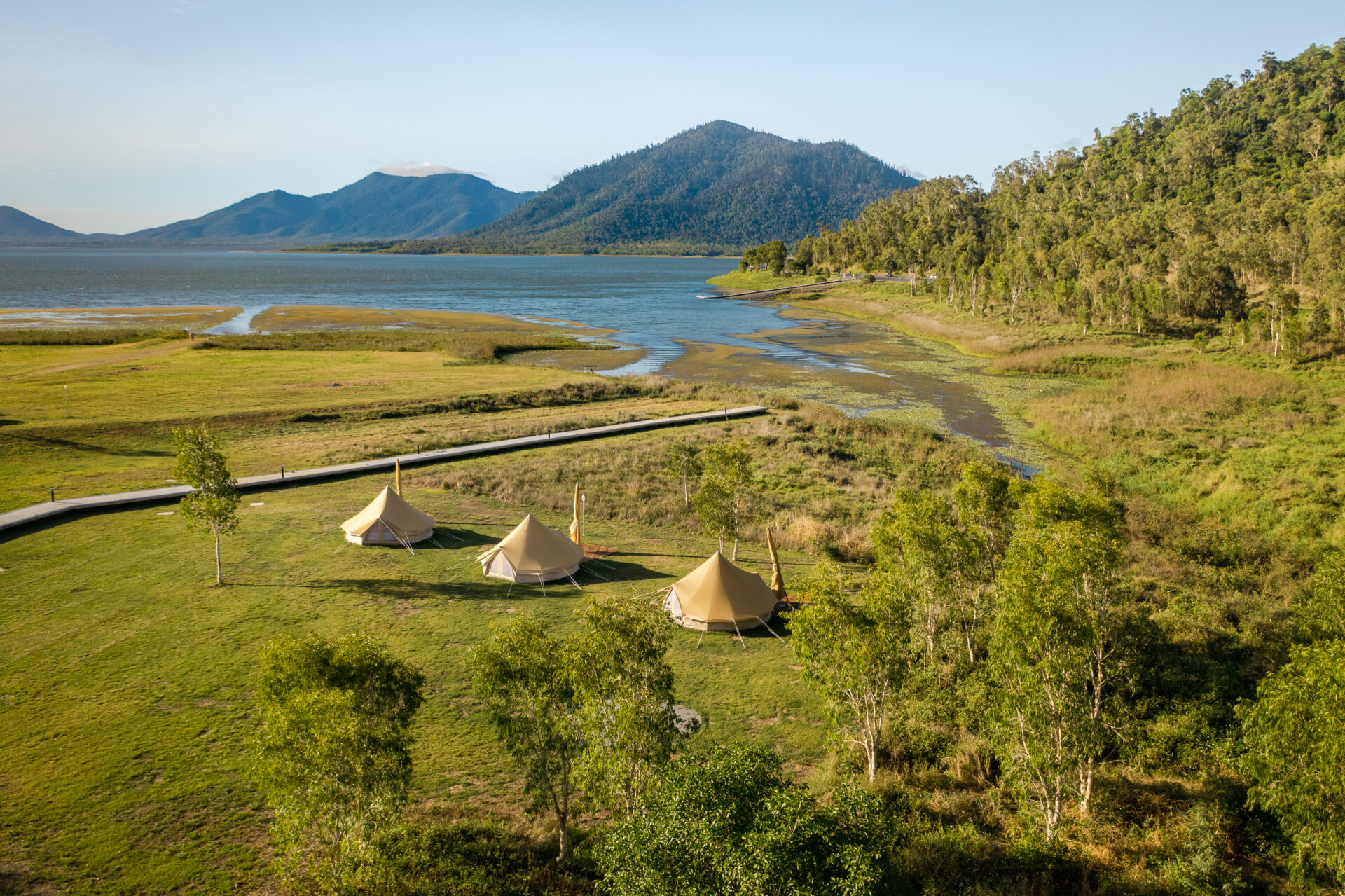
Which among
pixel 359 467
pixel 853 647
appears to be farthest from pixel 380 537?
pixel 853 647

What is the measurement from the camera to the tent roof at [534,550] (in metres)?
26.8

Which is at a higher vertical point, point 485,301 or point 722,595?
point 485,301

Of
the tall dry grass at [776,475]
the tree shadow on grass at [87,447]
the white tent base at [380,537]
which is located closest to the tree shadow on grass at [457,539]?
the white tent base at [380,537]

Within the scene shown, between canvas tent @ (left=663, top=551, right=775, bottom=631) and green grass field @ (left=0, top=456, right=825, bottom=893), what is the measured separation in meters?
0.59

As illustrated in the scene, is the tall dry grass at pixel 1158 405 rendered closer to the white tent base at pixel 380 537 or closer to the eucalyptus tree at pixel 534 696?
the white tent base at pixel 380 537

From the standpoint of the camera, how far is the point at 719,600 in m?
23.6

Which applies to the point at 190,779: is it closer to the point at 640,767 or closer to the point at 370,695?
the point at 370,695

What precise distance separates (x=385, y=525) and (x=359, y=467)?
42.8 ft

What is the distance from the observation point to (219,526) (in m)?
25.7

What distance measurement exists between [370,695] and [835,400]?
57.3 m

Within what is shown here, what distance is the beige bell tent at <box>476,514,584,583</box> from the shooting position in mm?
26703

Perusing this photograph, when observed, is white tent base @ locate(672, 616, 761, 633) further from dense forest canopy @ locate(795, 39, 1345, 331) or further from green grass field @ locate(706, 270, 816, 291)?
green grass field @ locate(706, 270, 816, 291)

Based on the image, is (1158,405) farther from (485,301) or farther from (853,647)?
(485,301)

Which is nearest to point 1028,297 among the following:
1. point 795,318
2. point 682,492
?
point 795,318
